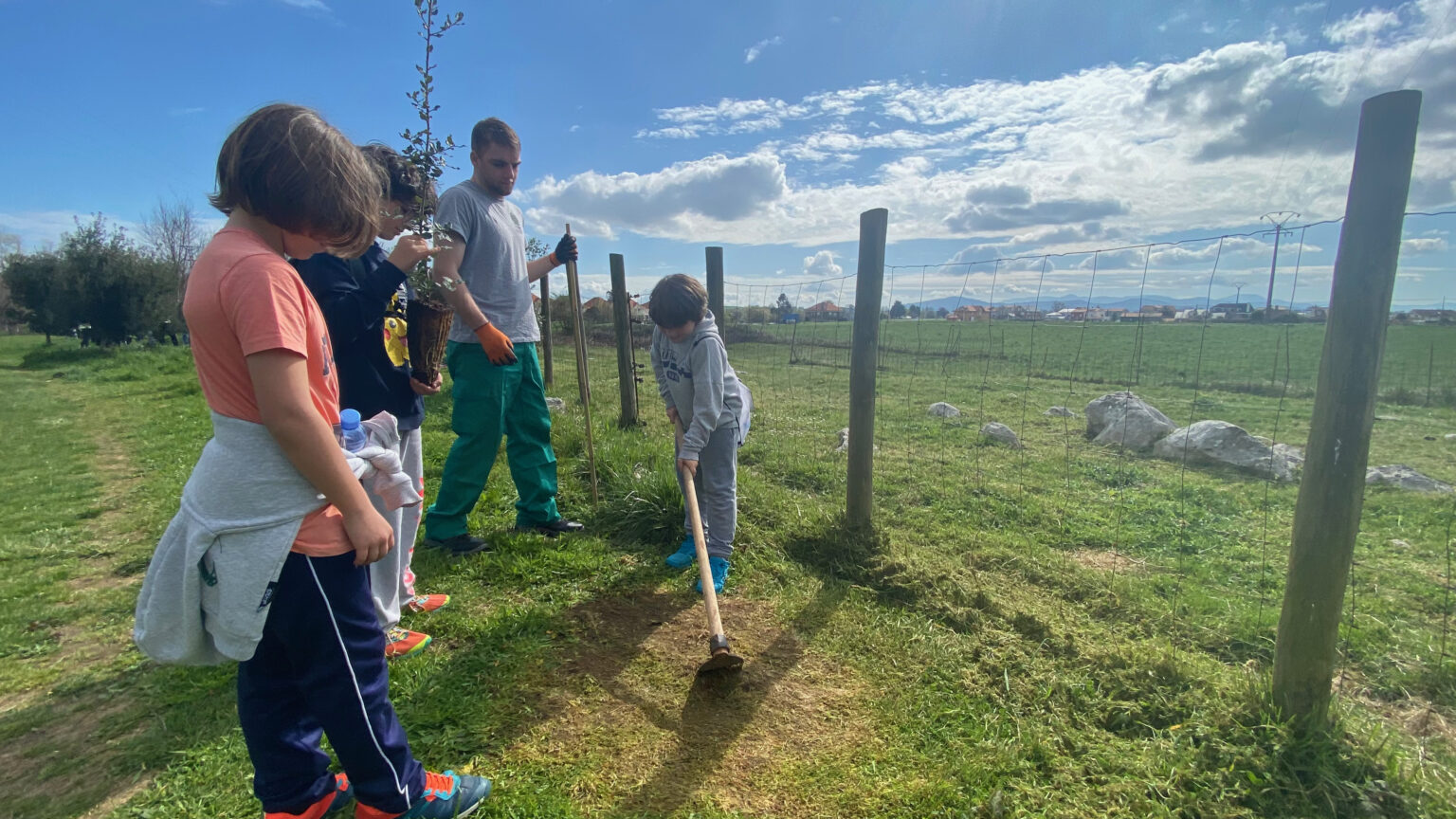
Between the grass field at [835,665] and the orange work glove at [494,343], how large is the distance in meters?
1.20

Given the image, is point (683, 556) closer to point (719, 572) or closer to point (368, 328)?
point (719, 572)

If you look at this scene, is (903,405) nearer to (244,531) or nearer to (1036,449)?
(1036,449)

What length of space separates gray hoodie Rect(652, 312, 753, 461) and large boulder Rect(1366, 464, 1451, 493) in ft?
19.5

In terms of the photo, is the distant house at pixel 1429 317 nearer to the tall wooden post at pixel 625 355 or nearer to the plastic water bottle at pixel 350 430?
the tall wooden post at pixel 625 355

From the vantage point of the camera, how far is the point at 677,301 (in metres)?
3.52

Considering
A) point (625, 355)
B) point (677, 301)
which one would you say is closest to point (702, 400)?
point (677, 301)

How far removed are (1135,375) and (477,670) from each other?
52.0 ft

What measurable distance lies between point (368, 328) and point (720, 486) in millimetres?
1980

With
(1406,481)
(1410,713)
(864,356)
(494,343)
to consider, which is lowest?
(1410,713)

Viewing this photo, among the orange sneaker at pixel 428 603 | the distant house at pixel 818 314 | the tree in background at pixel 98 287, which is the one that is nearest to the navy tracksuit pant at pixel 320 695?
the orange sneaker at pixel 428 603

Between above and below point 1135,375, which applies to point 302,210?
above

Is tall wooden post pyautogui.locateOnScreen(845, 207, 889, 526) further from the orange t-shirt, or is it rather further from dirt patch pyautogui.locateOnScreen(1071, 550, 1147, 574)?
the orange t-shirt

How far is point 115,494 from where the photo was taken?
19.7 ft

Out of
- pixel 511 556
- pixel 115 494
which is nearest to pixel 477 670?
pixel 511 556
